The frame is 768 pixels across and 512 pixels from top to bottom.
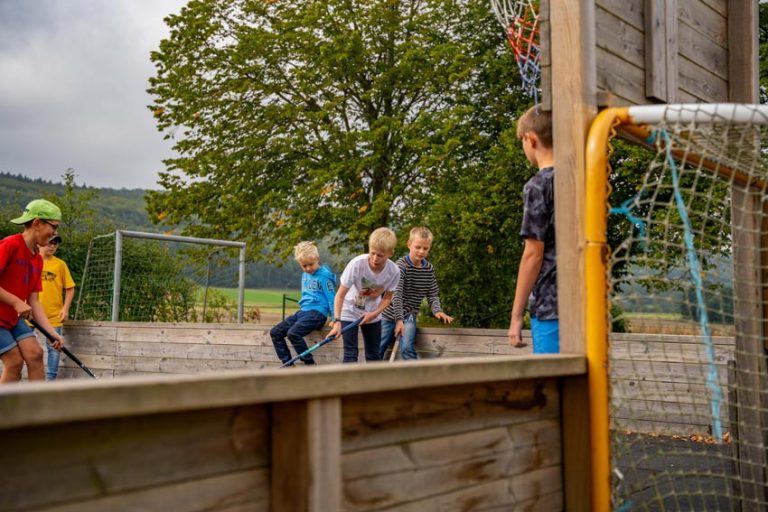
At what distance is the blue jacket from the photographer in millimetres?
7336

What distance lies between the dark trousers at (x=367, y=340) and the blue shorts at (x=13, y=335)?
2380 millimetres

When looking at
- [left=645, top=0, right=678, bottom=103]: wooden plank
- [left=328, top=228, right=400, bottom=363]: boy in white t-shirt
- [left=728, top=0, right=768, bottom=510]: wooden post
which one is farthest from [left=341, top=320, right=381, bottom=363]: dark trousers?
[left=645, top=0, right=678, bottom=103]: wooden plank

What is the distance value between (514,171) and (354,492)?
13840 mm

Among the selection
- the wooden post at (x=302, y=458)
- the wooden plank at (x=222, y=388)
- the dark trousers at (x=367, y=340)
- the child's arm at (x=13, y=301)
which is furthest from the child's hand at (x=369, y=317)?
the wooden post at (x=302, y=458)

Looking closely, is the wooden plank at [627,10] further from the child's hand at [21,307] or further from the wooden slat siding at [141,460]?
the child's hand at [21,307]

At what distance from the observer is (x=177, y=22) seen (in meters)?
20.6

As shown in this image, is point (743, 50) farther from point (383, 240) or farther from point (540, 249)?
point (383, 240)

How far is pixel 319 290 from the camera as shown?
7398mm

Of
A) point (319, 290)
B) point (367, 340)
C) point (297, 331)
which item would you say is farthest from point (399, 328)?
point (297, 331)

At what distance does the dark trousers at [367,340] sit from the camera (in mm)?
6816

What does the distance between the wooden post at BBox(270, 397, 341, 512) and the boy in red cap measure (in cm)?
402

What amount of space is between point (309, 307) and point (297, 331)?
239mm

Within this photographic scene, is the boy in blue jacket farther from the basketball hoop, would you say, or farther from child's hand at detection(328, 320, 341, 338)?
the basketball hoop

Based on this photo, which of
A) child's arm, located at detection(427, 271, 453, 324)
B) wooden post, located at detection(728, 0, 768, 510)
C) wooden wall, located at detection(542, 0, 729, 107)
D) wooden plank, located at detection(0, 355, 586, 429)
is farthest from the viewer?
child's arm, located at detection(427, 271, 453, 324)
